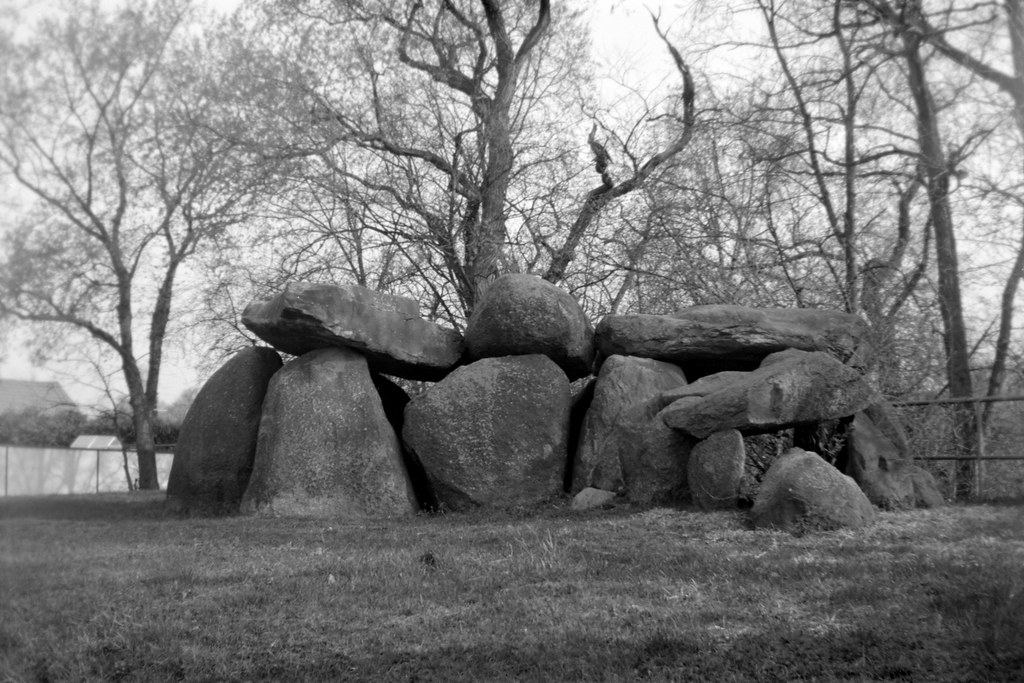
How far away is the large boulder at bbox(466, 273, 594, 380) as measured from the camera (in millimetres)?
12258

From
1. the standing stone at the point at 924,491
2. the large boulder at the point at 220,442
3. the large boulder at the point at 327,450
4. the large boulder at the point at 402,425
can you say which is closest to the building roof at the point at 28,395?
the standing stone at the point at 924,491

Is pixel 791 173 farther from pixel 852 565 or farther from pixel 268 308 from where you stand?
pixel 852 565

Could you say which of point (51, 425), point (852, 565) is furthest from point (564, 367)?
point (51, 425)

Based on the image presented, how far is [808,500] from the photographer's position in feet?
25.1

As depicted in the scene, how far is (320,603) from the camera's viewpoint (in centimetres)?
569

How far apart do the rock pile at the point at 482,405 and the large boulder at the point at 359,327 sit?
0.02 meters

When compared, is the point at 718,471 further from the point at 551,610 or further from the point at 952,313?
A: the point at 952,313

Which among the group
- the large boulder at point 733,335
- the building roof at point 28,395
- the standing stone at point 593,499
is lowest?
the standing stone at point 593,499

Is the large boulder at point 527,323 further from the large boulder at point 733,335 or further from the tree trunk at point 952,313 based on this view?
the tree trunk at point 952,313

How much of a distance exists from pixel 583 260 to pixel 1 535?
15.1 meters

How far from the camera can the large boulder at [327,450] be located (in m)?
11.3

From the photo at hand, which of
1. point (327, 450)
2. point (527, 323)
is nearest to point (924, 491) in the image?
point (527, 323)

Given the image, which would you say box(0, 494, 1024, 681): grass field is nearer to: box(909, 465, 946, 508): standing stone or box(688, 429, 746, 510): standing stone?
box(688, 429, 746, 510): standing stone

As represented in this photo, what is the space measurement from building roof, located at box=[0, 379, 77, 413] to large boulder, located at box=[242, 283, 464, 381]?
9902 mm
